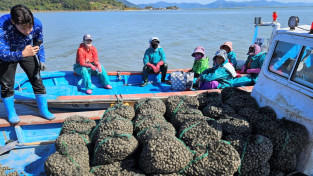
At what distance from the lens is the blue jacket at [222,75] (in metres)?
4.63

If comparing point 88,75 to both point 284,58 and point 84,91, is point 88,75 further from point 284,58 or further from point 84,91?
point 284,58

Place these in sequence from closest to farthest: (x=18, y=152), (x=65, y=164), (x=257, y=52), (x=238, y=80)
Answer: (x=65, y=164) < (x=18, y=152) < (x=238, y=80) < (x=257, y=52)

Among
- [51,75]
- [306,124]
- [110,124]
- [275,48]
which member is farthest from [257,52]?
[51,75]

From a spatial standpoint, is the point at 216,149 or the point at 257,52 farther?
the point at 257,52

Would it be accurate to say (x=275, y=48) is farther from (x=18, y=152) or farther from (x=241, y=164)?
(x=18, y=152)

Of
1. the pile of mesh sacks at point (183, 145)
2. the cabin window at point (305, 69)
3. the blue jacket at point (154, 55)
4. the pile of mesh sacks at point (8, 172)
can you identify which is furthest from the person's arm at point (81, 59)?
the cabin window at point (305, 69)

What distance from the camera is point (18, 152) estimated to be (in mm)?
3266

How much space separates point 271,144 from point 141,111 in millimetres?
1621

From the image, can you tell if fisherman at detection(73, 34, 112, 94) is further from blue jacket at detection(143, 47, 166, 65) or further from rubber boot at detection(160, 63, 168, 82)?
rubber boot at detection(160, 63, 168, 82)

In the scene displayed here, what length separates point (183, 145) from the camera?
7.28ft

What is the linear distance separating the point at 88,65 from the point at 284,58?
429 cm

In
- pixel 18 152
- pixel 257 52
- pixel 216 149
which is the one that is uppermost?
pixel 257 52

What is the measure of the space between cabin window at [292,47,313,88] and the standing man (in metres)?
3.50

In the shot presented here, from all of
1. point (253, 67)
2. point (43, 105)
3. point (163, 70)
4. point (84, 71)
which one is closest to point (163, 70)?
point (163, 70)
